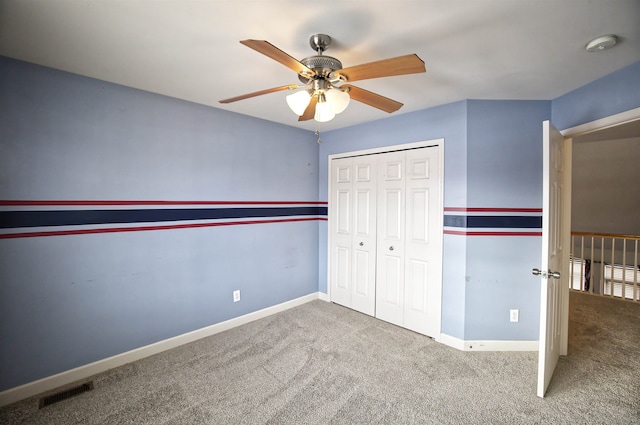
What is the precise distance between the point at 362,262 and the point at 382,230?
1.69ft

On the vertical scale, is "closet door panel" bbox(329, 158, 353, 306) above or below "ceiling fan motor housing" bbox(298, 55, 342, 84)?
below

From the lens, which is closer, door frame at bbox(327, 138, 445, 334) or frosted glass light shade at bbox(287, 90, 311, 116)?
frosted glass light shade at bbox(287, 90, 311, 116)

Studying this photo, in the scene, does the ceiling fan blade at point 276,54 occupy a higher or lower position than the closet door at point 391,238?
higher

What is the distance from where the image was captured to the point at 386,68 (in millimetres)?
1411

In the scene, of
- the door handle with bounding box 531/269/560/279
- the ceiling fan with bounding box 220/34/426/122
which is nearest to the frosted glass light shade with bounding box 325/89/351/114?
the ceiling fan with bounding box 220/34/426/122

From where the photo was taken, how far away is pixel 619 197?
5.35 metres

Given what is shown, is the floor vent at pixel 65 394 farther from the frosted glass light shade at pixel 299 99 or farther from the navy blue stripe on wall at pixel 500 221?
the navy blue stripe on wall at pixel 500 221

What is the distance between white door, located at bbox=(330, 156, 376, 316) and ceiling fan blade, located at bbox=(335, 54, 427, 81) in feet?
6.53

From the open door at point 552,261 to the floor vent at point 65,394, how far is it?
3312mm

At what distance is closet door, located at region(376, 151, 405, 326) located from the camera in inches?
127

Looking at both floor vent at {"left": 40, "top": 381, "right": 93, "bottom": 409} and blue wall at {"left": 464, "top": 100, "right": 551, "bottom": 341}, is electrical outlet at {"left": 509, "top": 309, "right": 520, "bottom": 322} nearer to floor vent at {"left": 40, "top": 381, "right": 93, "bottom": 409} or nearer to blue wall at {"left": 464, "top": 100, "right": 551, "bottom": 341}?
blue wall at {"left": 464, "top": 100, "right": 551, "bottom": 341}

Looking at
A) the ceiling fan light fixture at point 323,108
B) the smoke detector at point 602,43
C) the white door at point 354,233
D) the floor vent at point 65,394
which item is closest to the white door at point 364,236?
the white door at point 354,233

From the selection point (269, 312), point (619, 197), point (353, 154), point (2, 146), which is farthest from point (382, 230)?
point (619, 197)

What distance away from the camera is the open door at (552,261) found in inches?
77.7
